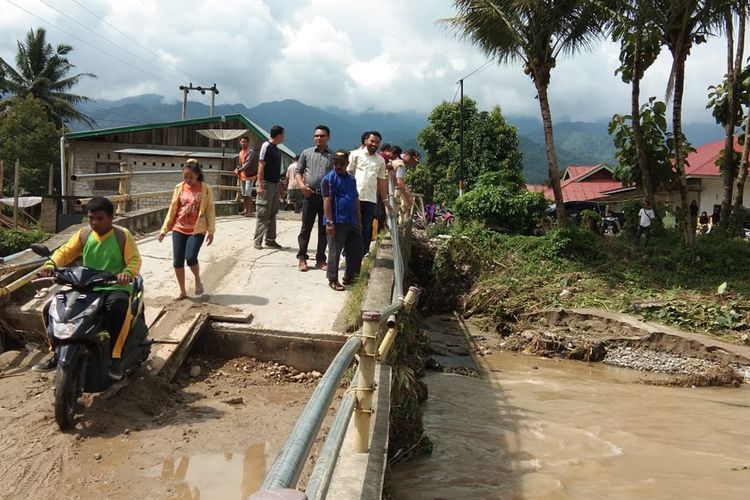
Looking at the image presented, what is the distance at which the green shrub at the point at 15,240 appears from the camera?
1348cm

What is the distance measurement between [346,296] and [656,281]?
29.7ft

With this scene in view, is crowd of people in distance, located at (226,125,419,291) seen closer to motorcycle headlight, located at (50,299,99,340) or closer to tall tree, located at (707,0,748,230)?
motorcycle headlight, located at (50,299,99,340)

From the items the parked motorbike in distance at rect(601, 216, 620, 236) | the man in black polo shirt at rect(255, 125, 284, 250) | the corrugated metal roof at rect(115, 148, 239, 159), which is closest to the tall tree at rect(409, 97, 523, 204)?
the parked motorbike in distance at rect(601, 216, 620, 236)

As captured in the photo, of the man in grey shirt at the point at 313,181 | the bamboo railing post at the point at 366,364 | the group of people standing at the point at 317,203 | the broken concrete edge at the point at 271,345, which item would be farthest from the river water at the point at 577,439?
the man in grey shirt at the point at 313,181

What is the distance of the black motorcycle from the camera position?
4.11m

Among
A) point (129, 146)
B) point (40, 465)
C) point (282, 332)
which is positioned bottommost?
point (40, 465)

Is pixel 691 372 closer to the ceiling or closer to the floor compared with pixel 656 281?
closer to the floor

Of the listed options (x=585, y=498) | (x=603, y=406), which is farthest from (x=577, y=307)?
(x=585, y=498)

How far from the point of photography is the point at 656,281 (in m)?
13.4

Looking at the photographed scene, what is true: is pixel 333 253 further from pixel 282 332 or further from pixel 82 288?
pixel 82 288

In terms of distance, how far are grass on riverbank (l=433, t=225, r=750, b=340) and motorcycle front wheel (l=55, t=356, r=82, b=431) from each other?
9.66 m

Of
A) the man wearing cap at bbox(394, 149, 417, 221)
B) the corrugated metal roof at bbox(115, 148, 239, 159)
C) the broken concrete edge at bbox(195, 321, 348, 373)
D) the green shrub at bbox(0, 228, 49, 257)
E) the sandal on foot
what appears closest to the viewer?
the broken concrete edge at bbox(195, 321, 348, 373)

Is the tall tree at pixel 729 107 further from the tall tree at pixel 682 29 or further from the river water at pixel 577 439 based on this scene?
the river water at pixel 577 439

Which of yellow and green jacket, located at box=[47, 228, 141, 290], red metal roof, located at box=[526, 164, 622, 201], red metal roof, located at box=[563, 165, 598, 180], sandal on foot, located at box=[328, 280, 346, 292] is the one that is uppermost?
red metal roof, located at box=[563, 165, 598, 180]
